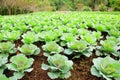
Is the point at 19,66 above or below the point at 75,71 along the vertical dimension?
above

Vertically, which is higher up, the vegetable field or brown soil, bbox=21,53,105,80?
the vegetable field

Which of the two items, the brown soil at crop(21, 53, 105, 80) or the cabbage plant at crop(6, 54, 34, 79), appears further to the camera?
the brown soil at crop(21, 53, 105, 80)

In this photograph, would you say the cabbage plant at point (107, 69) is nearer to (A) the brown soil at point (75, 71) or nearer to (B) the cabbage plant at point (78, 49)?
(A) the brown soil at point (75, 71)

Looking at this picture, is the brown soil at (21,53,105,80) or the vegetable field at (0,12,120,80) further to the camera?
the brown soil at (21,53,105,80)

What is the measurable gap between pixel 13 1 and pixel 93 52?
26040 millimetres

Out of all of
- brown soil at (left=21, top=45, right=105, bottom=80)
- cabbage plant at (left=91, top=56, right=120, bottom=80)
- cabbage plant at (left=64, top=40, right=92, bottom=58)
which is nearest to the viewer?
cabbage plant at (left=91, top=56, right=120, bottom=80)

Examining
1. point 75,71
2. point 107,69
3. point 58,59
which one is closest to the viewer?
point 107,69

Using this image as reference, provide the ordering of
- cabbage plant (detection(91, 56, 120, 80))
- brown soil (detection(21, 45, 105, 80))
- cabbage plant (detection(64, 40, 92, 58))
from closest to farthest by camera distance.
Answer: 1. cabbage plant (detection(91, 56, 120, 80))
2. brown soil (detection(21, 45, 105, 80))
3. cabbage plant (detection(64, 40, 92, 58))

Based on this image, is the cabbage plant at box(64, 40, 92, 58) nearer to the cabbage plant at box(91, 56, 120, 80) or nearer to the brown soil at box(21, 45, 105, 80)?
the brown soil at box(21, 45, 105, 80)

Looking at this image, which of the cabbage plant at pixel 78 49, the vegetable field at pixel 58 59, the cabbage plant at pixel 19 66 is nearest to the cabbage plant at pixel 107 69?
the vegetable field at pixel 58 59

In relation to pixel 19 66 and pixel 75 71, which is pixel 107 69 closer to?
pixel 75 71

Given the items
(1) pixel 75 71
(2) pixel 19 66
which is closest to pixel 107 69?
(1) pixel 75 71

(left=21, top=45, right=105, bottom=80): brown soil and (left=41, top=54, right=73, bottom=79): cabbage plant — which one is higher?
(left=41, top=54, right=73, bottom=79): cabbage plant

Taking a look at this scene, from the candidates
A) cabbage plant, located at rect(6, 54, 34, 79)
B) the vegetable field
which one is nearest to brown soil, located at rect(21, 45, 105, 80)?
the vegetable field
